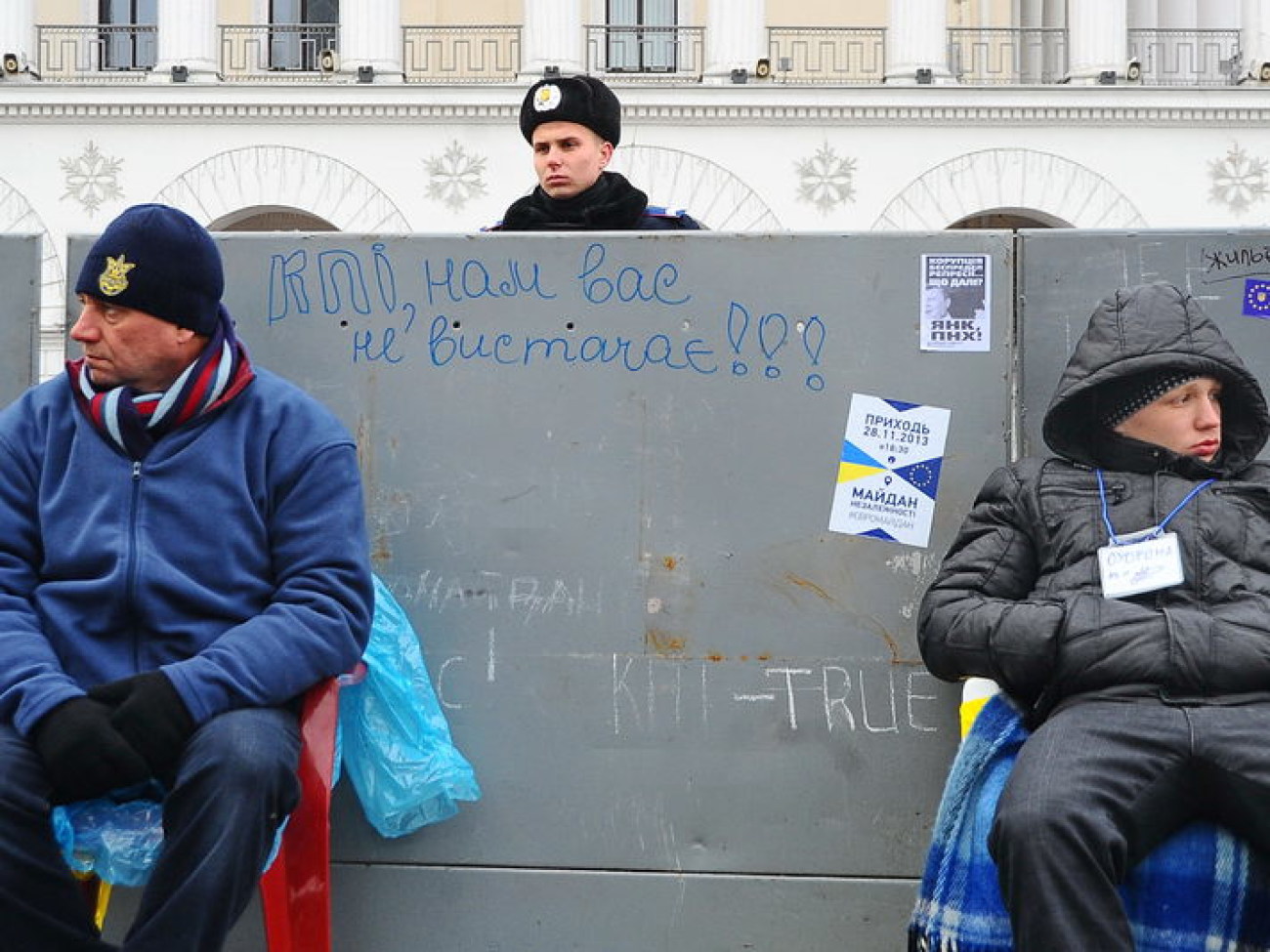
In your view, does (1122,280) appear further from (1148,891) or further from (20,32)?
(20,32)

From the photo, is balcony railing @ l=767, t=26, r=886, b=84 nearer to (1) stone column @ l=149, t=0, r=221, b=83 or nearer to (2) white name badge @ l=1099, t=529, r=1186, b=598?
(1) stone column @ l=149, t=0, r=221, b=83

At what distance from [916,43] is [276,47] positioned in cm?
900

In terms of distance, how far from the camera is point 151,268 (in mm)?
3107

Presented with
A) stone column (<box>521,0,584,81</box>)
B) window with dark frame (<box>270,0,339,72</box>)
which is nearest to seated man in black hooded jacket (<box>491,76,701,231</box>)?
stone column (<box>521,0,584,81</box>)

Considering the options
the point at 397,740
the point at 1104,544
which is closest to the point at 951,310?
the point at 1104,544

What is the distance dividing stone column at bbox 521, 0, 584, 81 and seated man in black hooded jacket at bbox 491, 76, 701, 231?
736 inches

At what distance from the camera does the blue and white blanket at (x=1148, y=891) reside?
111 inches

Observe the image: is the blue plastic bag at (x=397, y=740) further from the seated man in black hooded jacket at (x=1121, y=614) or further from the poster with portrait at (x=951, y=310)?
the poster with portrait at (x=951, y=310)

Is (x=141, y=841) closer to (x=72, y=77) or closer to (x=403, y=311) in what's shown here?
(x=403, y=311)

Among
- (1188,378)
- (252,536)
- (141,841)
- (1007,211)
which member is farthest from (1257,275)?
(1007,211)

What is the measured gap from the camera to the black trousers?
105 inches

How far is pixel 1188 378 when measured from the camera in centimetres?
316

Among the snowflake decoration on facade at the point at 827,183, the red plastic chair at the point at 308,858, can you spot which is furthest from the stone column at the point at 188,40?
the red plastic chair at the point at 308,858

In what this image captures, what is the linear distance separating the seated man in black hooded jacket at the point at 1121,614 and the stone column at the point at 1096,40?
20481 millimetres
